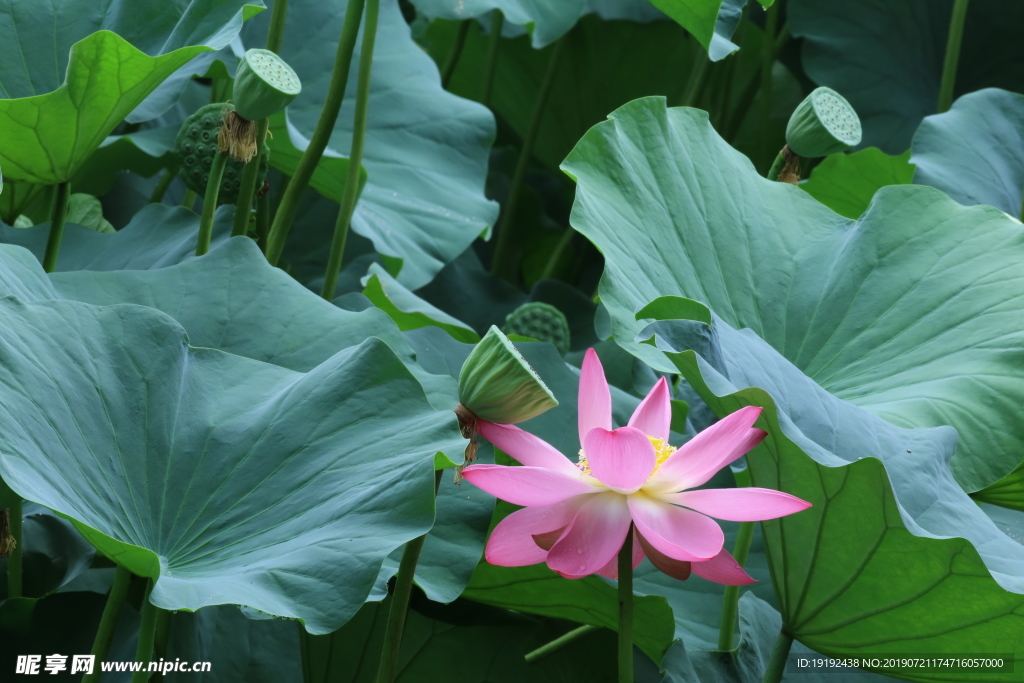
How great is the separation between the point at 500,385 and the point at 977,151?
1067 millimetres

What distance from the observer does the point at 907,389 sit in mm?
846

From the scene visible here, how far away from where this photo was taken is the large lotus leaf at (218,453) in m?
0.55

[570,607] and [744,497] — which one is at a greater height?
[744,497]

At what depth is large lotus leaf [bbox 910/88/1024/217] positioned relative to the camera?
124cm

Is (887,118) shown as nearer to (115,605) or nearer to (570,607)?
(570,607)

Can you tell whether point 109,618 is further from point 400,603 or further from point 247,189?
point 247,189

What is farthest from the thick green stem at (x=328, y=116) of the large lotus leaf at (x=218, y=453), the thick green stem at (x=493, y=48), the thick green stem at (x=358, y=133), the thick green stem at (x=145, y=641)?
the thick green stem at (x=493, y=48)

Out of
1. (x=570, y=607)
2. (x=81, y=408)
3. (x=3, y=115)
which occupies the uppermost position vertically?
(x=3, y=115)

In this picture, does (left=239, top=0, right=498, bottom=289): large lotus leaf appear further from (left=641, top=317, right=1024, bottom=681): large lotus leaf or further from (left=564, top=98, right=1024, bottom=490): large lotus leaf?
(left=641, top=317, right=1024, bottom=681): large lotus leaf

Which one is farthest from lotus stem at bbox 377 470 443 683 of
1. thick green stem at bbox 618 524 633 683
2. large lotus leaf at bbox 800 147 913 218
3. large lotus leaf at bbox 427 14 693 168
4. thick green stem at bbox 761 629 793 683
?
large lotus leaf at bbox 427 14 693 168

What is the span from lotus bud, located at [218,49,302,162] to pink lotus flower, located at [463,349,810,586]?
463mm

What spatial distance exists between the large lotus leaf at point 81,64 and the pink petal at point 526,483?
0.53 metres

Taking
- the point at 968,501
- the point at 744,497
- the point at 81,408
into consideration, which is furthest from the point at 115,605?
the point at 968,501

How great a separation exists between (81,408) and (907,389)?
707mm
